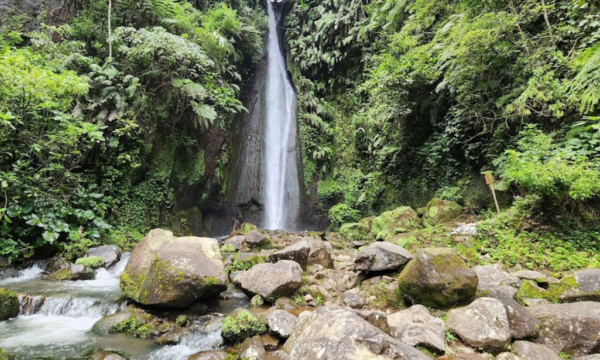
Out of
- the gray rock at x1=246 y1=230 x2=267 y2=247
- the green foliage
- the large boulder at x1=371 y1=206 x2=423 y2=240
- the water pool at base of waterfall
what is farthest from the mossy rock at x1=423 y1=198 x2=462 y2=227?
the water pool at base of waterfall

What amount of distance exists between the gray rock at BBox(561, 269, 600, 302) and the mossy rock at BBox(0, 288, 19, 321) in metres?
7.76

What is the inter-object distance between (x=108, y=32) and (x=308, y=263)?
9.85 metres

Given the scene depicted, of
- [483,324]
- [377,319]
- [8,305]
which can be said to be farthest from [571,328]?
[8,305]

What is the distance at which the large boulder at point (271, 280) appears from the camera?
15.7 ft

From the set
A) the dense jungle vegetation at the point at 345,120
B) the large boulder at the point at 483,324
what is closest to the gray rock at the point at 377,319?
the large boulder at the point at 483,324

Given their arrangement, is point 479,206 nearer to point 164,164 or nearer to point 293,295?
point 293,295

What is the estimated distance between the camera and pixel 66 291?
520cm

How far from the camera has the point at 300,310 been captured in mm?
4527

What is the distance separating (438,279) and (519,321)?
0.93 metres

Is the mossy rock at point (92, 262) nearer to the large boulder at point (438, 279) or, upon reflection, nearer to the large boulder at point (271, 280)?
the large boulder at point (271, 280)

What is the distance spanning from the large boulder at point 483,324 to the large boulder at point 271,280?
2.39 m

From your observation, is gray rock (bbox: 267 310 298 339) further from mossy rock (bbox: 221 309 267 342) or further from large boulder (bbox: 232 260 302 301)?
large boulder (bbox: 232 260 302 301)

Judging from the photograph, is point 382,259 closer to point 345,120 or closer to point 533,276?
point 533,276

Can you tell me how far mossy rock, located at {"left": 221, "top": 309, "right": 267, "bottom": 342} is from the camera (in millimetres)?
3715
